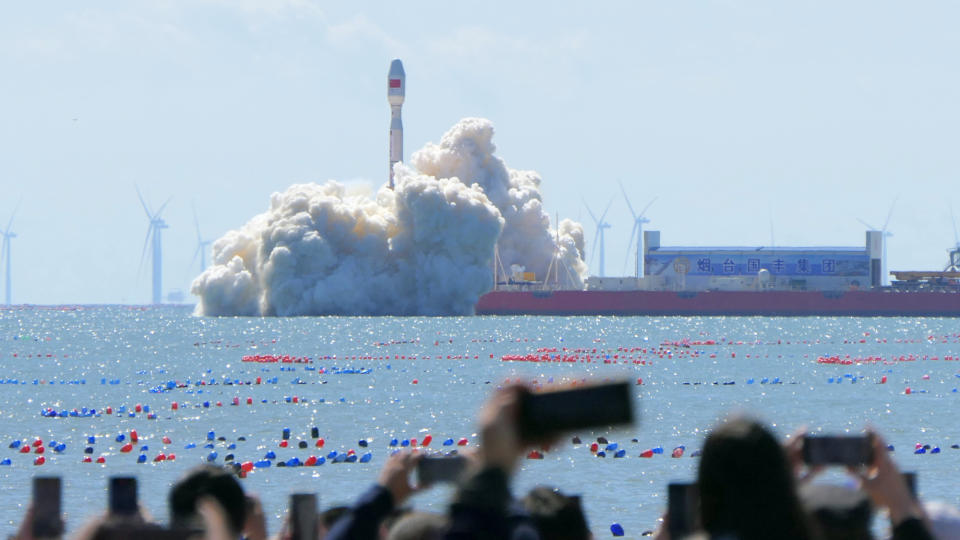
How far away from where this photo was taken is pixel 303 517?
8047 millimetres

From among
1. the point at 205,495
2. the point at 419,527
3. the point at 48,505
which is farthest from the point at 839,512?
the point at 48,505

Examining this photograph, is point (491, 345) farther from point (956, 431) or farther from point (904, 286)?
point (904, 286)

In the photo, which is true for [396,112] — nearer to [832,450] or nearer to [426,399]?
[426,399]

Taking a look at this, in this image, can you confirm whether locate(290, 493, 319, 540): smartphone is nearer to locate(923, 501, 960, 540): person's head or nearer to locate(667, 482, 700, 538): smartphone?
locate(667, 482, 700, 538): smartphone

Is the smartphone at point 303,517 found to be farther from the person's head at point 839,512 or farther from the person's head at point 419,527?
the person's head at point 839,512

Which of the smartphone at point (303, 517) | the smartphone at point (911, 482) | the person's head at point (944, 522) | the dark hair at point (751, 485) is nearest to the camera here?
the dark hair at point (751, 485)

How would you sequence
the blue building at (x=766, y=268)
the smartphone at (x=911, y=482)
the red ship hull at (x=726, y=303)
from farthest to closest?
1. the blue building at (x=766, y=268)
2. the red ship hull at (x=726, y=303)
3. the smartphone at (x=911, y=482)

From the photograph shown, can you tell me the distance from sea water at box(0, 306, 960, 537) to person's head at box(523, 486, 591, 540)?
0.35m

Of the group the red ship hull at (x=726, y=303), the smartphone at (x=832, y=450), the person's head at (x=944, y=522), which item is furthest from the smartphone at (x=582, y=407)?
the red ship hull at (x=726, y=303)

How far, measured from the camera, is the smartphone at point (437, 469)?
7.07 m

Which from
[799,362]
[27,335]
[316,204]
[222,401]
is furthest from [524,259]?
[222,401]

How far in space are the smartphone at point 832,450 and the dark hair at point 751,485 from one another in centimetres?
102

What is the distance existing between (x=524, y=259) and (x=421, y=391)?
345ft

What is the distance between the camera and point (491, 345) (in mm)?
97062
